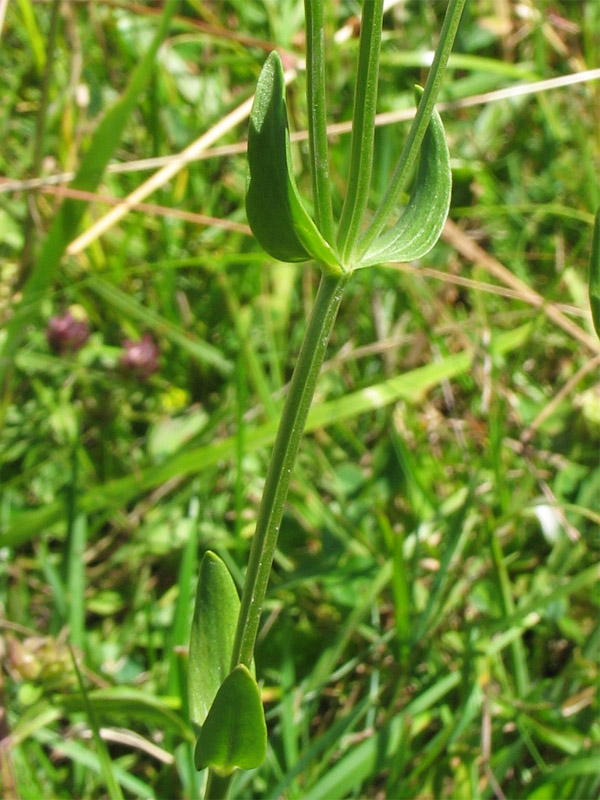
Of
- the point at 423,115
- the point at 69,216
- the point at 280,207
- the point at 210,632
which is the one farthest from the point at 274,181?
the point at 69,216

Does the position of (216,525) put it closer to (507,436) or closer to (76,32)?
(507,436)

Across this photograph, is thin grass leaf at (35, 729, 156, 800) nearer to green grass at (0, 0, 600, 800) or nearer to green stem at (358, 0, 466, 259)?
green grass at (0, 0, 600, 800)

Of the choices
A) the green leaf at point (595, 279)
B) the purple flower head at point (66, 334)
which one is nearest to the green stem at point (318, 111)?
the green leaf at point (595, 279)

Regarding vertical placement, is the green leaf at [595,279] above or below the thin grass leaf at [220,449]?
above

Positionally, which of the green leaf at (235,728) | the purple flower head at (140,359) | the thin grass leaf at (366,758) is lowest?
the thin grass leaf at (366,758)


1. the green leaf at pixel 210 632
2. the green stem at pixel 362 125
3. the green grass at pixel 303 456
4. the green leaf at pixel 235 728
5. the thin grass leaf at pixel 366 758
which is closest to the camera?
the green stem at pixel 362 125

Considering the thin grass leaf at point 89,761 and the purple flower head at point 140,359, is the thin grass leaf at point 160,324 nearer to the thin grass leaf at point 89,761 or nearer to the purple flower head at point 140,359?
the purple flower head at point 140,359
